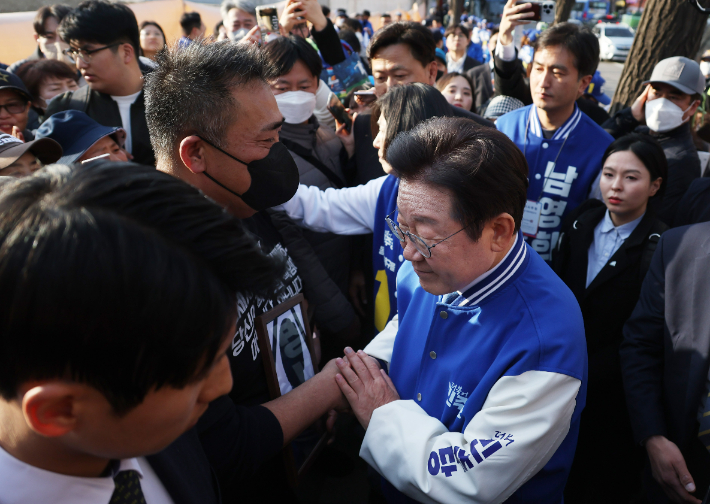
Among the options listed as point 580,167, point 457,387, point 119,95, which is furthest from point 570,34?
point 119,95

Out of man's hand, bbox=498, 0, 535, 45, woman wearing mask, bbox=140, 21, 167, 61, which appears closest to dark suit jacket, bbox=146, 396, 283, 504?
man's hand, bbox=498, 0, 535, 45

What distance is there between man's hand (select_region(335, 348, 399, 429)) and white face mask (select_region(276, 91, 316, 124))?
166 centimetres

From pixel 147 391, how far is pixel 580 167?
9.79 feet

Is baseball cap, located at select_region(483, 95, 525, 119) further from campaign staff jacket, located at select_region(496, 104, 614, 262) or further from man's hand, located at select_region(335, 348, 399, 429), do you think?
man's hand, located at select_region(335, 348, 399, 429)

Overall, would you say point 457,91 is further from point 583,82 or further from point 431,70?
point 583,82

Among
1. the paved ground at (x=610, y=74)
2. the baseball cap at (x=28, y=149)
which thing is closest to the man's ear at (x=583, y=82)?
the baseball cap at (x=28, y=149)

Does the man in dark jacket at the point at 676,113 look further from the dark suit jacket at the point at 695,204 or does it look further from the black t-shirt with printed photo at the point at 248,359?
the black t-shirt with printed photo at the point at 248,359

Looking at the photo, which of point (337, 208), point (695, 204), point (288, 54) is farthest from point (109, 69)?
point (695, 204)

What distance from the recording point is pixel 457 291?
5.29 ft

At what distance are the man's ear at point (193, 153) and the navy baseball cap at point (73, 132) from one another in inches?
36.9

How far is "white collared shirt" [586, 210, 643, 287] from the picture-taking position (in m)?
2.70

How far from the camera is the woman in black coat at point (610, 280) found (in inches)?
102

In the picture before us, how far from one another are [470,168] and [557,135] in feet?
6.77

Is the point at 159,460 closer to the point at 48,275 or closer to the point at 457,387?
the point at 48,275
